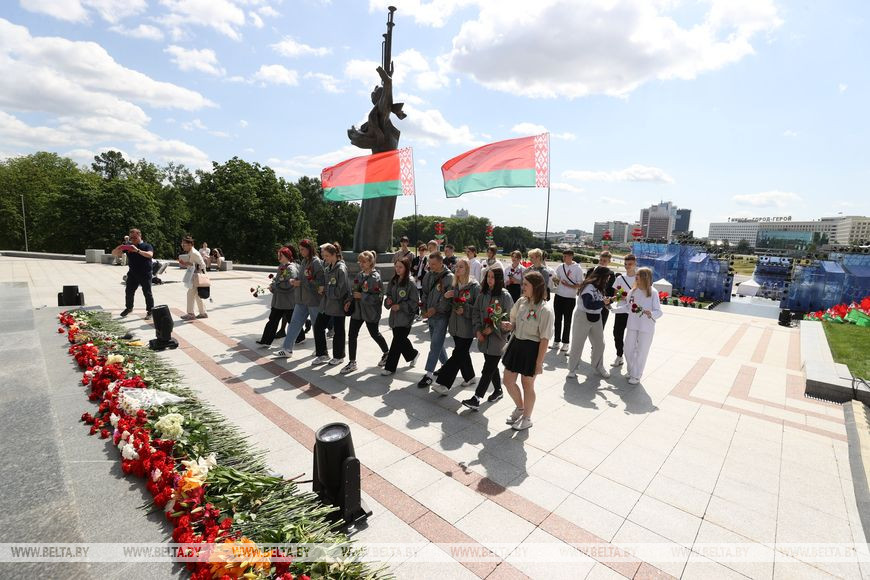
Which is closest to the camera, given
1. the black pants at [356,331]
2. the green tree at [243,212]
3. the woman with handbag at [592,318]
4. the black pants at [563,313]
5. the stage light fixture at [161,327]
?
the black pants at [356,331]

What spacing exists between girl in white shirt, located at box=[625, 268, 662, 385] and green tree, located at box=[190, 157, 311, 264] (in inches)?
1267

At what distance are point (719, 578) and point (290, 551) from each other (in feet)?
10.0

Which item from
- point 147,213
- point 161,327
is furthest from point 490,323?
point 147,213

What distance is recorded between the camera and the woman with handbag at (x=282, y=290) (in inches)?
301

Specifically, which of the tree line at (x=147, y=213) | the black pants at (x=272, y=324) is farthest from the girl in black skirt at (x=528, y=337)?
the tree line at (x=147, y=213)

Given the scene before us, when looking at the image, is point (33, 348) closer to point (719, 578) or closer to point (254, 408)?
point (254, 408)

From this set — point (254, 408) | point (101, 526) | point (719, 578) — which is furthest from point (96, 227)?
point (719, 578)

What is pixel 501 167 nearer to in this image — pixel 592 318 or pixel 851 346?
pixel 592 318

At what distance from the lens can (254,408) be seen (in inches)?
212

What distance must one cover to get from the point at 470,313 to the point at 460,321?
0.19 metres

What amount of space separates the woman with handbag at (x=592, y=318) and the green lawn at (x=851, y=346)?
4.47 meters

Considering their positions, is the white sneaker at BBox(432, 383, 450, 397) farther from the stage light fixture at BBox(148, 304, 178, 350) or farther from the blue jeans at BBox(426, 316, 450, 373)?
the stage light fixture at BBox(148, 304, 178, 350)

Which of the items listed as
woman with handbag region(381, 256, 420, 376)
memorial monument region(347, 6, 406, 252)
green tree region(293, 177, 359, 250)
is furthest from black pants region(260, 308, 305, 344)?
green tree region(293, 177, 359, 250)

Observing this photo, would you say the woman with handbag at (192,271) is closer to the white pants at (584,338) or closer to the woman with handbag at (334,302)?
the woman with handbag at (334,302)
